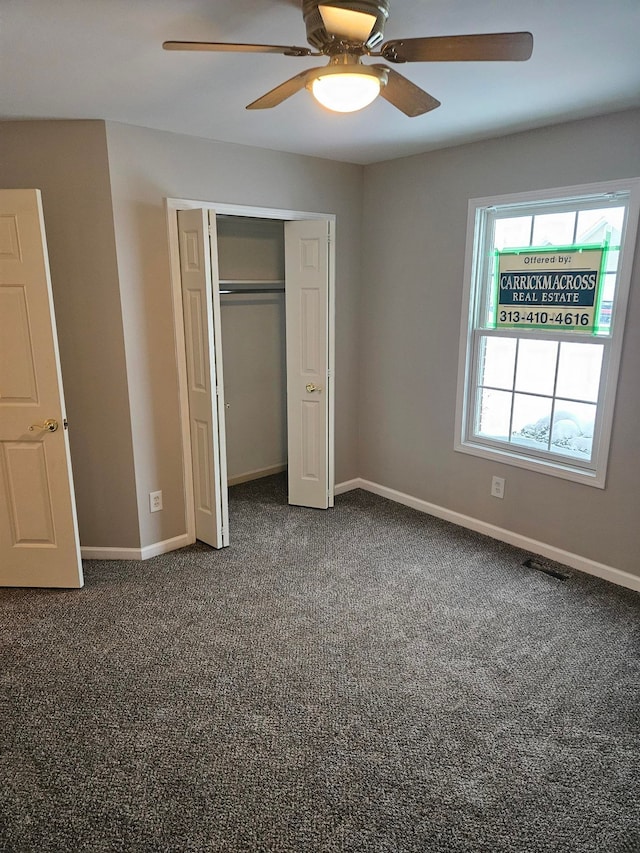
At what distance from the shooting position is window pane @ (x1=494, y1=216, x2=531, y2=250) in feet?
10.9

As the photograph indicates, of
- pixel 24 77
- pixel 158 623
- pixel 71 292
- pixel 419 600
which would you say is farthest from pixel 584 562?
pixel 24 77

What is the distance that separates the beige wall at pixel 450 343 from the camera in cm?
295

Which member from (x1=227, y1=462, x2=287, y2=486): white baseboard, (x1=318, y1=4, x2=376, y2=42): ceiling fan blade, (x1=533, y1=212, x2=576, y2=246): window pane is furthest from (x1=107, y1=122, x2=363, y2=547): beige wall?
(x1=318, y1=4, x2=376, y2=42): ceiling fan blade

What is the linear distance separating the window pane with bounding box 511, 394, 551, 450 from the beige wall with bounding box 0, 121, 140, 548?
244 centimetres

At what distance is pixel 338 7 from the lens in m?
1.49

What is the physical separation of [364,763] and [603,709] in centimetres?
103

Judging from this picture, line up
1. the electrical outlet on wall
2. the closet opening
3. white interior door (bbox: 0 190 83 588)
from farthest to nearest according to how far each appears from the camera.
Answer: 1. the electrical outlet on wall
2. the closet opening
3. white interior door (bbox: 0 190 83 588)

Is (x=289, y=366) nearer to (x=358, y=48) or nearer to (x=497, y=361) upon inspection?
(x=497, y=361)

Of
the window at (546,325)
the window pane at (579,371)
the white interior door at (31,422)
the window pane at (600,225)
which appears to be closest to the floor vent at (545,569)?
the window at (546,325)

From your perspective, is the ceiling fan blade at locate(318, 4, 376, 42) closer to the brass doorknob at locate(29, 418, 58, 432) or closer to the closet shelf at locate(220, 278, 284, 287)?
the brass doorknob at locate(29, 418, 58, 432)

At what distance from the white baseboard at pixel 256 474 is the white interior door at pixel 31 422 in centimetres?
177

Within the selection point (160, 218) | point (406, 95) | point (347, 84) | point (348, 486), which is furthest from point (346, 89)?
point (348, 486)

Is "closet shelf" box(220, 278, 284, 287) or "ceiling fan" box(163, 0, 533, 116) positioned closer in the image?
"ceiling fan" box(163, 0, 533, 116)

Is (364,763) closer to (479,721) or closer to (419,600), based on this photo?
(479,721)
